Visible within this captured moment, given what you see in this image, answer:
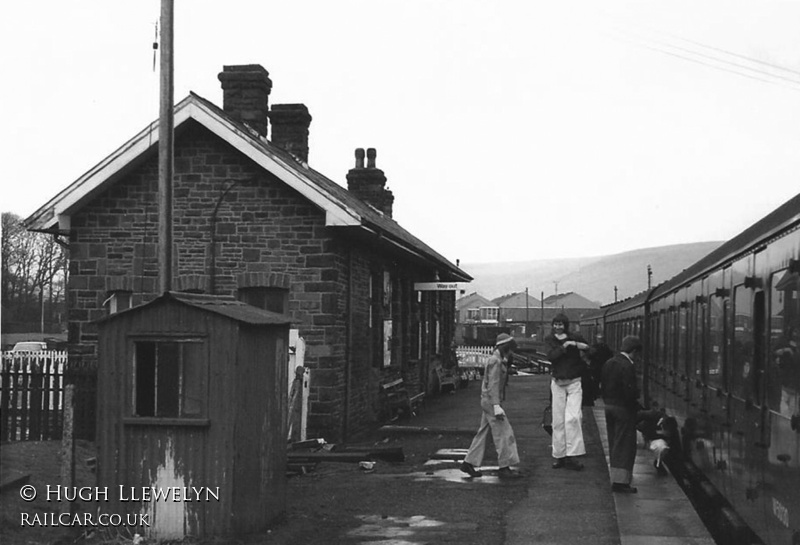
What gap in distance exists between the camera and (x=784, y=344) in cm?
643

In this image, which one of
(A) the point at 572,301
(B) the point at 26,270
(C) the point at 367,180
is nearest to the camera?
(C) the point at 367,180

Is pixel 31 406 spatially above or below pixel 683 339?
below

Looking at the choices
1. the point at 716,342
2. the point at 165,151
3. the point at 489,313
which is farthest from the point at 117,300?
the point at 489,313

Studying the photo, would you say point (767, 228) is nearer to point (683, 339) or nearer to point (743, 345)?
point (743, 345)

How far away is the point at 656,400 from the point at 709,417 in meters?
6.98

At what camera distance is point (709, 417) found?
10.2 metres

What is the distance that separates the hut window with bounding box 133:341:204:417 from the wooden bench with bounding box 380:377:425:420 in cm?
1256

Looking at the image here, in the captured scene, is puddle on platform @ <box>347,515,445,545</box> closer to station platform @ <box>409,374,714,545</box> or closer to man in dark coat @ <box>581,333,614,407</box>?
station platform @ <box>409,374,714,545</box>

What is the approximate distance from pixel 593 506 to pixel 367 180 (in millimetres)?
A: 19816

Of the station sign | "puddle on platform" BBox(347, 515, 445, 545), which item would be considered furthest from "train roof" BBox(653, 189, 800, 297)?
the station sign

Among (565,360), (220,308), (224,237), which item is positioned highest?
(224,237)

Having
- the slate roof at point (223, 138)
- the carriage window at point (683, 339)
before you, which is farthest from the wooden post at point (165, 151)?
the carriage window at point (683, 339)

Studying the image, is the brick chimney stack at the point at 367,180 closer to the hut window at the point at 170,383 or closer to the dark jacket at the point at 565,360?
the dark jacket at the point at 565,360

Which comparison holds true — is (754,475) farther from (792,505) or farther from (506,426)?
(506,426)
